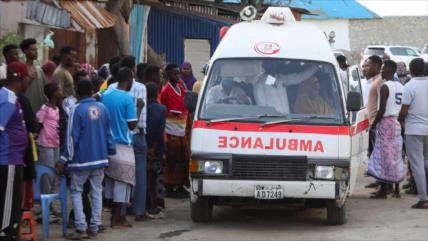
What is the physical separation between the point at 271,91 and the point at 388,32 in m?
47.3

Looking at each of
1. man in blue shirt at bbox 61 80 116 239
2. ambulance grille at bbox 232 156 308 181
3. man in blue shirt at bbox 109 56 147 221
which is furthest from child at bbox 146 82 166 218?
ambulance grille at bbox 232 156 308 181

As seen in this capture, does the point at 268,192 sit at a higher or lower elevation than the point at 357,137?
lower

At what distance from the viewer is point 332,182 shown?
993 cm

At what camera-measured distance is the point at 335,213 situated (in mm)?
10500

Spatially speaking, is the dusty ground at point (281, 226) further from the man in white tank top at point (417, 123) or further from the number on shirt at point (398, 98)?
the number on shirt at point (398, 98)

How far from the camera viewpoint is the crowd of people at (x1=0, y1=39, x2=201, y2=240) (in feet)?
27.1

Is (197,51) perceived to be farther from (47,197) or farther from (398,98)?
(47,197)

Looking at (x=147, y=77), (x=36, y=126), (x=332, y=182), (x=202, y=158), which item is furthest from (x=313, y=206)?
(x=36, y=126)

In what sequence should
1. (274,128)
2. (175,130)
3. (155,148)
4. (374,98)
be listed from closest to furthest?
(274,128) < (155,148) < (175,130) < (374,98)

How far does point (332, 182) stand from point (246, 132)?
108 cm

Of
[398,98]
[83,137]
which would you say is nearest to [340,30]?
[398,98]

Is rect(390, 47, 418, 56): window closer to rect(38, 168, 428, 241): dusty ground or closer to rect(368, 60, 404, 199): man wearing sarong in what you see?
rect(368, 60, 404, 199): man wearing sarong

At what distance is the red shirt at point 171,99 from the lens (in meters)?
12.4

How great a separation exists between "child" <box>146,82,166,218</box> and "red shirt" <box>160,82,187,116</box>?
121cm
